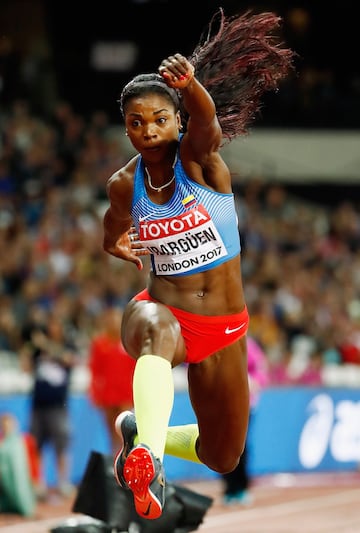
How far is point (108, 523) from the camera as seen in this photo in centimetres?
719

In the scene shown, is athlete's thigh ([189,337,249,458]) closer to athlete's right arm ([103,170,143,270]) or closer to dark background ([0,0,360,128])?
athlete's right arm ([103,170,143,270])

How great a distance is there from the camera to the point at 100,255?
1459 centimetres

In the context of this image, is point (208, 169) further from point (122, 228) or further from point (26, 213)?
point (26, 213)

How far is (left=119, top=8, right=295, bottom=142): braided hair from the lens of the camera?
595 cm

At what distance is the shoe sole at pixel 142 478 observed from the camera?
4844 millimetres

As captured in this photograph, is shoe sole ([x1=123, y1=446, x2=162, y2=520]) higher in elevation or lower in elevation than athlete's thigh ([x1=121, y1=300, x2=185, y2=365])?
lower

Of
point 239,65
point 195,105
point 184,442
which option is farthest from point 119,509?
point 195,105

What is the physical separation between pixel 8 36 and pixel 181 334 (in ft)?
52.5

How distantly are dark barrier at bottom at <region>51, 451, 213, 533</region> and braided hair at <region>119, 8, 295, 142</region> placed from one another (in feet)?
8.01

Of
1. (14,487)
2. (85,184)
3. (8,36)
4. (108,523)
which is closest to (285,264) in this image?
(85,184)

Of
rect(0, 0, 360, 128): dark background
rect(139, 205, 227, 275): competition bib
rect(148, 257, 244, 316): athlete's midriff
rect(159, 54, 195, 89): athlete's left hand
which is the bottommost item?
rect(0, 0, 360, 128): dark background

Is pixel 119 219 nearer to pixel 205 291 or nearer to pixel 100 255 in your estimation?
pixel 205 291

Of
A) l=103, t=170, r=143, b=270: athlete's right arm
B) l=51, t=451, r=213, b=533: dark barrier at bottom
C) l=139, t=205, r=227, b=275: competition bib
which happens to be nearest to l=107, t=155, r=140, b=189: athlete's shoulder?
l=103, t=170, r=143, b=270: athlete's right arm

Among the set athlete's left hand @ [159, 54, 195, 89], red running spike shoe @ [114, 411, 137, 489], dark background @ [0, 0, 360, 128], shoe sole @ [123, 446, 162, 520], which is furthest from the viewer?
dark background @ [0, 0, 360, 128]
